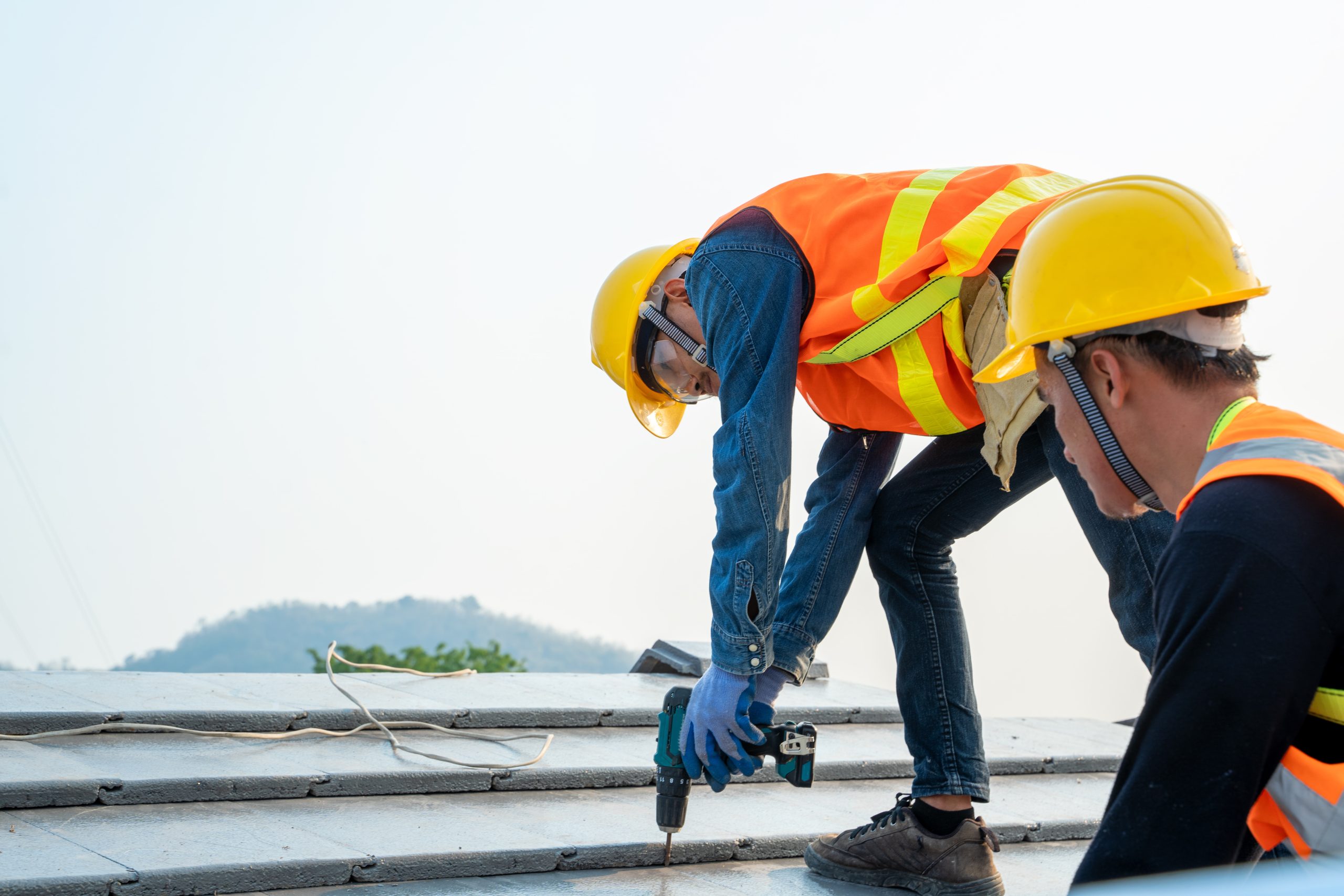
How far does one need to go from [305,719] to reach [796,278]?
1923mm

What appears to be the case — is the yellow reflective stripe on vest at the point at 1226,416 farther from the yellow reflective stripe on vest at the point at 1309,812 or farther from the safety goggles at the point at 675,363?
the safety goggles at the point at 675,363

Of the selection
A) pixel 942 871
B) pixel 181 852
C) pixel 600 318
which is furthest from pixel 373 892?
pixel 600 318

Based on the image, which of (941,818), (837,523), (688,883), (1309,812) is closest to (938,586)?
(837,523)

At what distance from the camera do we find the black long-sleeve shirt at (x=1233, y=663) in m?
1.12

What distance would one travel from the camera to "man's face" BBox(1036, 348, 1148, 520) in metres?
1.54

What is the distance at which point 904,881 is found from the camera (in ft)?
8.97

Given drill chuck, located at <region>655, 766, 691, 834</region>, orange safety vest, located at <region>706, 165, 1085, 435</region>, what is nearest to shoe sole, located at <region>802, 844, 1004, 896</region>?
drill chuck, located at <region>655, 766, 691, 834</region>

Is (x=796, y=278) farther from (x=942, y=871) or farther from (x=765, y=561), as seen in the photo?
(x=942, y=871)

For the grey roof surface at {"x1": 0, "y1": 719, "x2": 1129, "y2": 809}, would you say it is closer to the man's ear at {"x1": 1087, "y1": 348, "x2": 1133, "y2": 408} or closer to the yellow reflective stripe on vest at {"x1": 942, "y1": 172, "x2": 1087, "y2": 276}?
the yellow reflective stripe on vest at {"x1": 942, "y1": 172, "x2": 1087, "y2": 276}

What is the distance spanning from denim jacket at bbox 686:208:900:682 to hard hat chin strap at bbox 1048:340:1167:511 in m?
0.97

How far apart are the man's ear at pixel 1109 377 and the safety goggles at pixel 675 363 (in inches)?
54.2

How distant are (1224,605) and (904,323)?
1.41 m

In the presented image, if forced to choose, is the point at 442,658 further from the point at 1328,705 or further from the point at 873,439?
the point at 1328,705

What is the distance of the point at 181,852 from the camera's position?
2385mm
